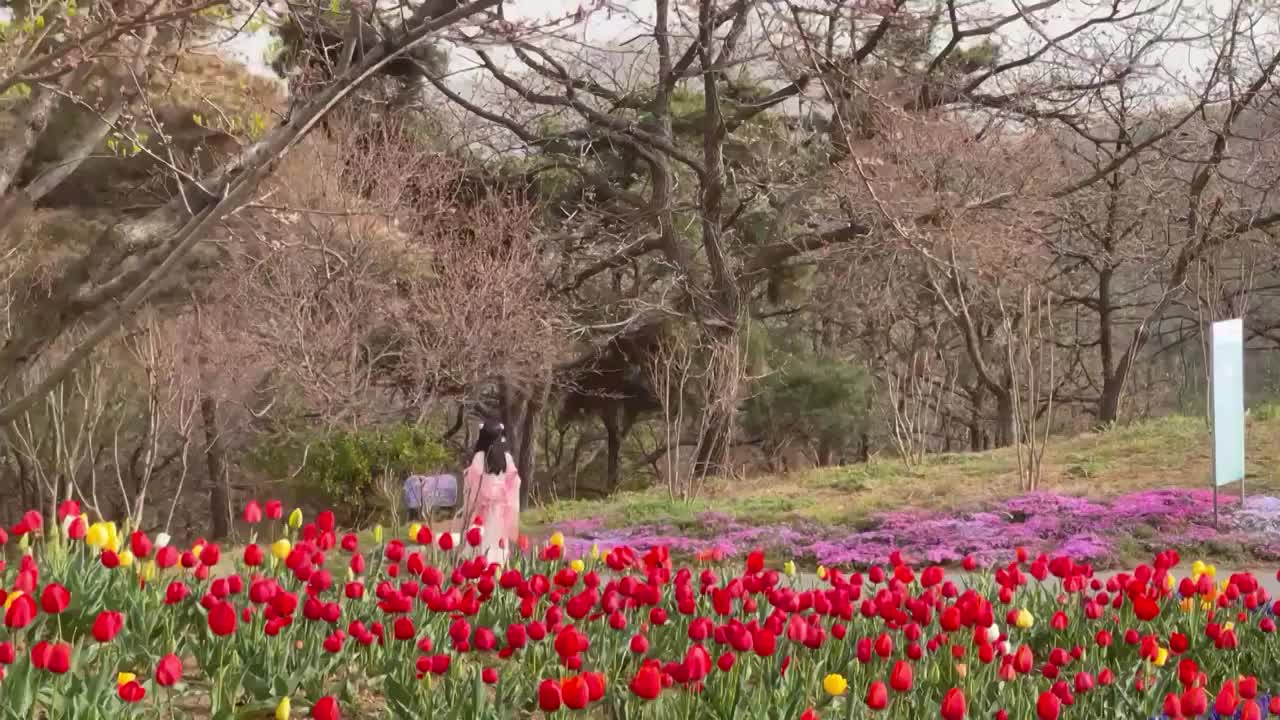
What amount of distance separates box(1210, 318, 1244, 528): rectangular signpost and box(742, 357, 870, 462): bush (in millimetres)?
13295

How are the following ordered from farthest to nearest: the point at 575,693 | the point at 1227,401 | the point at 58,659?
1. the point at 1227,401
2. the point at 58,659
3. the point at 575,693

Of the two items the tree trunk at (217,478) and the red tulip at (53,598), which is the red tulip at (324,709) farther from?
the tree trunk at (217,478)

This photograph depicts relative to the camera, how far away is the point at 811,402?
24.1 m

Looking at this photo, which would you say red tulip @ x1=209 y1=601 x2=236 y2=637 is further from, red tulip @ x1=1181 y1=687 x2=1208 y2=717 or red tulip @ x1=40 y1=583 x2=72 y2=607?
red tulip @ x1=1181 y1=687 x2=1208 y2=717

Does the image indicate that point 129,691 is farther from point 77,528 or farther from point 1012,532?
point 1012,532

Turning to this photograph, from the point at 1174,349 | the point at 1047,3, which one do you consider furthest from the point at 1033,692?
the point at 1174,349

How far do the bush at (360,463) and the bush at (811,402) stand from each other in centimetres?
764

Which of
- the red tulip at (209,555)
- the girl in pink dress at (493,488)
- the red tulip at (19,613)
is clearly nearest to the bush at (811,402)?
the girl in pink dress at (493,488)

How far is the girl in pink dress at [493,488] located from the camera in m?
8.30

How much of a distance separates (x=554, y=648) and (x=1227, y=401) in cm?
805

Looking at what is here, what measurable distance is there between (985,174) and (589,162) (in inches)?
284

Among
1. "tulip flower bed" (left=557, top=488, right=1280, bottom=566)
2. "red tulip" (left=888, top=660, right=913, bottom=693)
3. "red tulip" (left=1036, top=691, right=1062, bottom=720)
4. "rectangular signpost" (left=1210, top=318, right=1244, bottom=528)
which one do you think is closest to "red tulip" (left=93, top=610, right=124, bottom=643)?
"red tulip" (left=888, top=660, right=913, bottom=693)

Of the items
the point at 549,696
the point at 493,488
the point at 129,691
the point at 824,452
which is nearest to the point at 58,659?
the point at 129,691

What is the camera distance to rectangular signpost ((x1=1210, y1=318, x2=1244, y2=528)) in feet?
32.1
